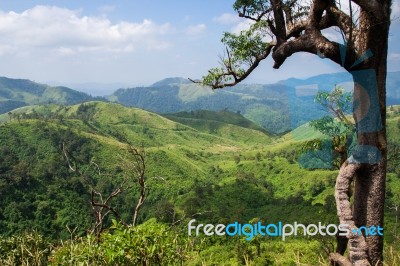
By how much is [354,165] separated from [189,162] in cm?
11524

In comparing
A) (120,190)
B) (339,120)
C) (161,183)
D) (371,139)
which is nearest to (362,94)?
(371,139)

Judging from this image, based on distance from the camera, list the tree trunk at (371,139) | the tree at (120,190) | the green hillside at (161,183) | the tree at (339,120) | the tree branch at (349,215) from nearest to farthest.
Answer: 1. the tree branch at (349,215)
2. the tree trunk at (371,139)
3. the tree at (120,190)
4. the tree at (339,120)
5. the green hillside at (161,183)

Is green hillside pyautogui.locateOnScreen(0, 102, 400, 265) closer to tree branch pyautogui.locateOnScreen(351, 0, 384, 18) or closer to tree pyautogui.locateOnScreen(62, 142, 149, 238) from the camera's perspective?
tree pyautogui.locateOnScreen(62, 142, 149, 238)

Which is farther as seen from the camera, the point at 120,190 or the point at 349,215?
the point at 120,190

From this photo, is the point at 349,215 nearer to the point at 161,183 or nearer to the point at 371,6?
the point at 371,6

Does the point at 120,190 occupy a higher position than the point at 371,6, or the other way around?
the point at 371,6

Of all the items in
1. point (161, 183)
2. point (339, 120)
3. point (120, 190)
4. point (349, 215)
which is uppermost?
point (339, 120)

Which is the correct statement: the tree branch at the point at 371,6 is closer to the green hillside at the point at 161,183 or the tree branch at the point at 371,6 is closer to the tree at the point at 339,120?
the tree at the point at 339,120

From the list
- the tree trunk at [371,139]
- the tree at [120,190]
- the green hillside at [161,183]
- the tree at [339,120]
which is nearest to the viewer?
the tree trunk at [371,139]

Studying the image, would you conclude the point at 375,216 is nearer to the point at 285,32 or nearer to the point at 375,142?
the point at 375,142

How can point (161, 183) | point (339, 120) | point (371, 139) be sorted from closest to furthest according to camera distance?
point (371, 139)
point (339, 120)
point (161, 183)

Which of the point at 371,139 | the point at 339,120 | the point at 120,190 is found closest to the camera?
the point at 371,139

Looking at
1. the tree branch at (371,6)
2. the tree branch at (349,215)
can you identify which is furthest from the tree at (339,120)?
the tree branch at (371,6)

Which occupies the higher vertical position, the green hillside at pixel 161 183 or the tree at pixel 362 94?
the tree at pixel 362 94
